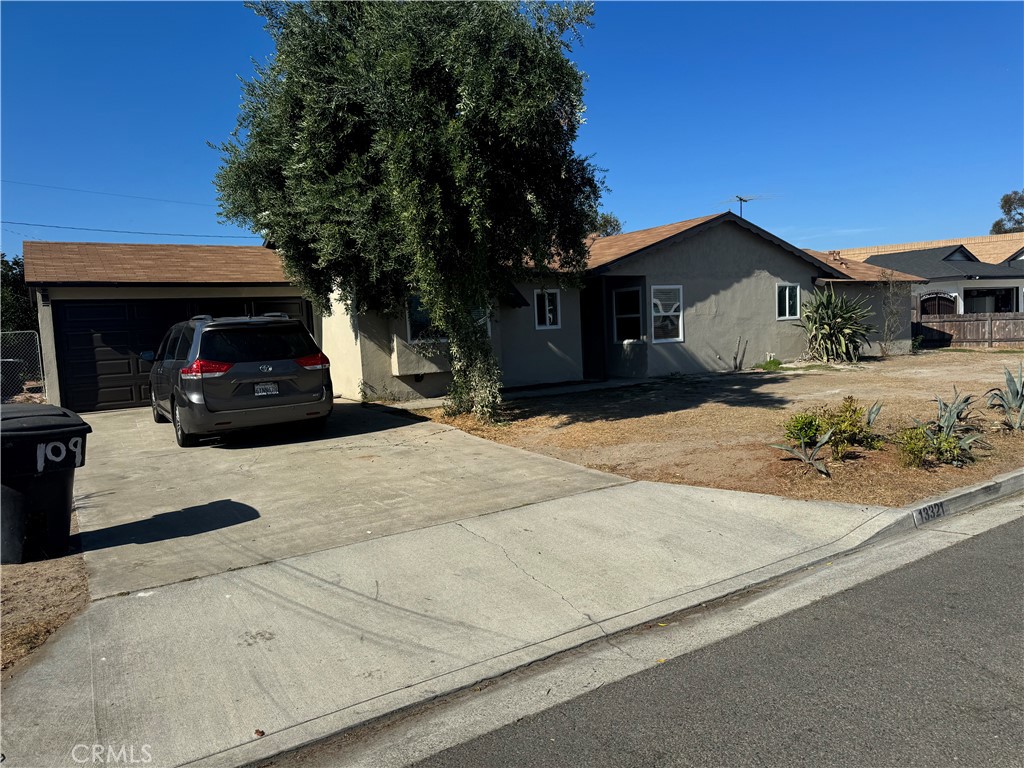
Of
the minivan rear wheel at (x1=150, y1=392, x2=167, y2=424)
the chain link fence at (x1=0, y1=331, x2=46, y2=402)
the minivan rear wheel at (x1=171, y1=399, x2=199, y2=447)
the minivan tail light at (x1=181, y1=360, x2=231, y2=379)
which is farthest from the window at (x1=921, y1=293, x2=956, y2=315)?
the chain link fence at (x1=0, y1=331, x2=46, y2=402)

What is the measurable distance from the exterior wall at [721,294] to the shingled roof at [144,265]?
27.9 ft

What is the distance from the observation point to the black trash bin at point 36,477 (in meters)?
5.08

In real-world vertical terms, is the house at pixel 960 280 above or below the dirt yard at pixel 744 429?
above

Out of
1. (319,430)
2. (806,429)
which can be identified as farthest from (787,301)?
(319,430)

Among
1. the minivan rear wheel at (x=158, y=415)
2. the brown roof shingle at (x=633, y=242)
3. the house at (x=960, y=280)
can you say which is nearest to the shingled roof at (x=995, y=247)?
the house at (x=960, y=280)

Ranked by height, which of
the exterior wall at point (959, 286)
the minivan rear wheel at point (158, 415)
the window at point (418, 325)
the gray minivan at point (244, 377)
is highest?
the exterior wall at point (959, 286)

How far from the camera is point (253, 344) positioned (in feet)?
31.8

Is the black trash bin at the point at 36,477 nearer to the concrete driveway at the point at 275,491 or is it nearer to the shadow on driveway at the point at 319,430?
the concrete driveway at the point at 275,491

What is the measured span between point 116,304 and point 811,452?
13.5 meters

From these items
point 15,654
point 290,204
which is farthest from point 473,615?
point 290,204

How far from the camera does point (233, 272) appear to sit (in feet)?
52.3

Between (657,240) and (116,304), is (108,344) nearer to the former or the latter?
(116,304)

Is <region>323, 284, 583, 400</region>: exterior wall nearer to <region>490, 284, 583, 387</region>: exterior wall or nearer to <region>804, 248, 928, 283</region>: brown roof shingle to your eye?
<region>490, 284, 583, 387</region>: exterior wall

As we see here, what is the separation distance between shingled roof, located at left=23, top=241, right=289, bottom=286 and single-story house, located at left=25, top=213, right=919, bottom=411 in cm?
4
